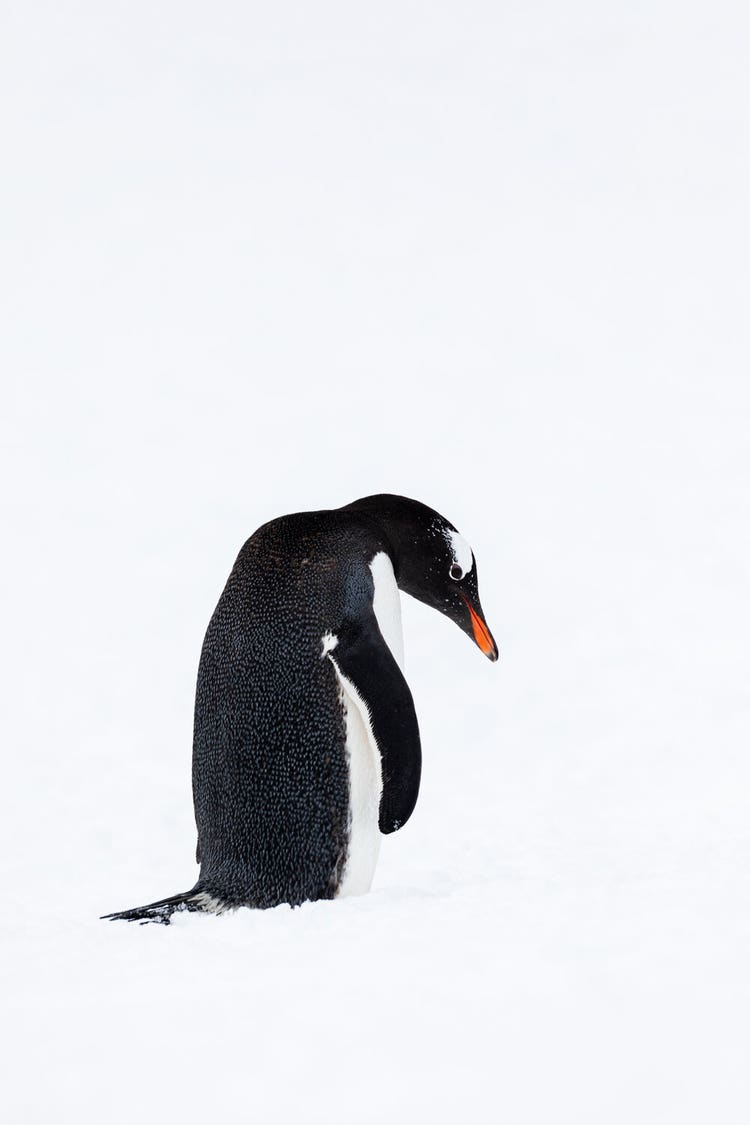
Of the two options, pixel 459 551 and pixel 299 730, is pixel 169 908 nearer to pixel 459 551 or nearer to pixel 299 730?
pixel 299 730

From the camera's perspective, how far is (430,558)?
2646mm

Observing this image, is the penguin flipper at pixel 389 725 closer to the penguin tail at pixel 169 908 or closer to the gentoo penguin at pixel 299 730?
the gentoo penguin at pixel 299 730

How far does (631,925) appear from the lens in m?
1.93

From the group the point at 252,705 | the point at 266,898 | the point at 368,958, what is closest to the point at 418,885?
the point at 266,898

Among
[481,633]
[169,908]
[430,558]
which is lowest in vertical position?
[169,908]

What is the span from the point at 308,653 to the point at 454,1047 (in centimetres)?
81

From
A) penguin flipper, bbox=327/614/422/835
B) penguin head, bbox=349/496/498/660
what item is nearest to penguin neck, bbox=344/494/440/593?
penguin head, bbox=349/496/498/660

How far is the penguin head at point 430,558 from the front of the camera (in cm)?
263

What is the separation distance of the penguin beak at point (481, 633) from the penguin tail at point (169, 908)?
0.73 metres

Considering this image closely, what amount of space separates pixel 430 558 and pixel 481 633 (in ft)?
0.68

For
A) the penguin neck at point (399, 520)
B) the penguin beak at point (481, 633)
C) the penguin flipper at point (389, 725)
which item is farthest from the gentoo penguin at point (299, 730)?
the penguin beak at point (481, 633)

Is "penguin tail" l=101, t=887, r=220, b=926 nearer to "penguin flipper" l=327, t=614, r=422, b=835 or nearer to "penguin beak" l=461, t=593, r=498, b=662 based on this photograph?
"penguin flipper" l=327, t=614, r=422, b=835

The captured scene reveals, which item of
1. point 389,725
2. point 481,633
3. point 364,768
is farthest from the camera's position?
point 481,633

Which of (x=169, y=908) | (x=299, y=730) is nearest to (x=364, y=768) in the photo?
(x=299, y=730)
